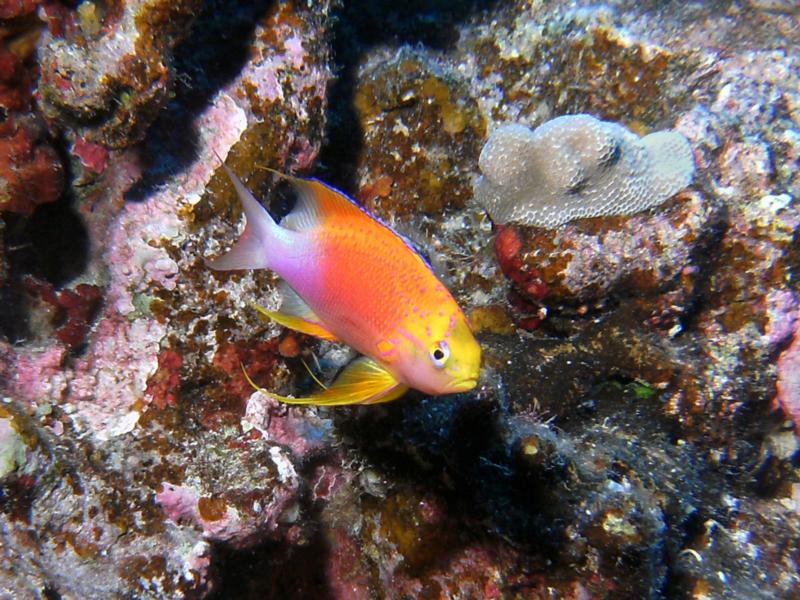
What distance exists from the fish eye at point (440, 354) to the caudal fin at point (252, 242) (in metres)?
0.79

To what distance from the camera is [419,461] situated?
3301 millimetres

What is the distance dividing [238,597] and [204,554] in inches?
35.2

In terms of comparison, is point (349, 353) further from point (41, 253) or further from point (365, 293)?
point (41, 253)

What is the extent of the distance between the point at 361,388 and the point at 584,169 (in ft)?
7.64

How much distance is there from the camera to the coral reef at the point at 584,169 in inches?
134

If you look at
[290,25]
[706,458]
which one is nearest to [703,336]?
[706,458]

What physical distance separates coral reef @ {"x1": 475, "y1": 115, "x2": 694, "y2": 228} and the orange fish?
1.96 meters

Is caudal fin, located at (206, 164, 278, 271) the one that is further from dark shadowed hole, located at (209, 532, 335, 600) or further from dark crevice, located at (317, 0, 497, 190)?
dark shadowed hole, located at (209, 532, 335, 600)

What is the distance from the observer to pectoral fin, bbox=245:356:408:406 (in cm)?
184

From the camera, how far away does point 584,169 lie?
3.40 m

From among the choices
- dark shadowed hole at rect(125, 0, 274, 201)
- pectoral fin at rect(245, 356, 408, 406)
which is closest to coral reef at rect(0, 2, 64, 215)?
dark shadowed hole at rect(125, 0, 274, 201)

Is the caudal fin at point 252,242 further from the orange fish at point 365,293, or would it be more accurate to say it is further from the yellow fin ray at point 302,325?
the yellow fin ray at point 302,325

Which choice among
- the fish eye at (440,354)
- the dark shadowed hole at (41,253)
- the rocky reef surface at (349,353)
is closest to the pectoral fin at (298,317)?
the fish eye at (440,354)

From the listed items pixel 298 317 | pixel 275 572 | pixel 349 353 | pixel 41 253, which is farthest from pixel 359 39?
pixel 275 572
